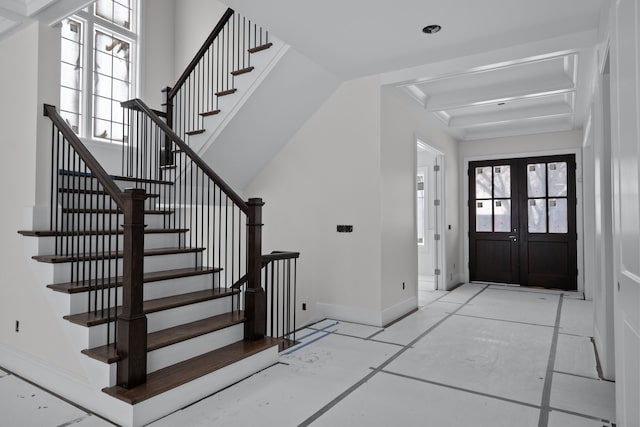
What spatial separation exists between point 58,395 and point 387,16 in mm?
3756

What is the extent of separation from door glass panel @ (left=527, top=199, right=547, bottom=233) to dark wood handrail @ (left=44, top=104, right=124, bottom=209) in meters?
6.67

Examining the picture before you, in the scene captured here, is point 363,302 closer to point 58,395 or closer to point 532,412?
point 532,412

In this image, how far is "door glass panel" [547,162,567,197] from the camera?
22.3ft

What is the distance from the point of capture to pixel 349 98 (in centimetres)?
482

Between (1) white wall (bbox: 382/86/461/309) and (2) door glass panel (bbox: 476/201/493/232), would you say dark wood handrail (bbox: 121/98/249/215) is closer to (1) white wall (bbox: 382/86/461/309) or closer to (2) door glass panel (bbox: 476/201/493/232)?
(1) white wall (bbox: 382/86/461/309)

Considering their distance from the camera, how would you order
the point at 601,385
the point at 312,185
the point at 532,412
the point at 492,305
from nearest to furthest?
the point at 532,412 → the point at 601,385 → the point at 312,185 → the point at 492,305

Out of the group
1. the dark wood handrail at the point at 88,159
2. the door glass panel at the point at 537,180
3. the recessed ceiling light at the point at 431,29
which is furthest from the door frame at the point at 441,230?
the dark wood handrail at the point at 88,159

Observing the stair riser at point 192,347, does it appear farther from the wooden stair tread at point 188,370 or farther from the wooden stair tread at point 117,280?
the wooden stair tread at point 117,280

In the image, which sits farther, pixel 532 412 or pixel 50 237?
pixel 50 237

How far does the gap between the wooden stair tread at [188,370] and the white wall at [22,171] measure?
40.2 inches

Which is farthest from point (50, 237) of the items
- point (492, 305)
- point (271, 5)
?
point (492, 305)

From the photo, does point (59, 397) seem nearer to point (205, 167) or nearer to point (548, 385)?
point (205, 167)

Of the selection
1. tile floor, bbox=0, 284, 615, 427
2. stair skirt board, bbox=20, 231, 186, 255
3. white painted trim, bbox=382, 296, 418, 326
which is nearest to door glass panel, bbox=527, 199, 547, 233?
tile floor, bbox=0, 284, 615, 427

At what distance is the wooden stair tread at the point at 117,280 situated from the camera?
2.76 m
